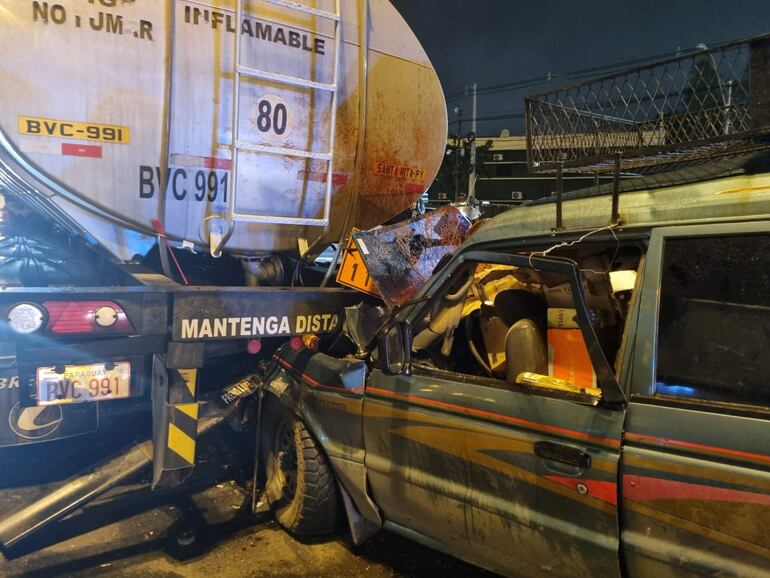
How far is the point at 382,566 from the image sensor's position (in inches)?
132

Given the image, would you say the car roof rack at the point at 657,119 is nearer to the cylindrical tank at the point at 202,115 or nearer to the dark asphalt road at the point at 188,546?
the cylindrical tank at the point at 202,115

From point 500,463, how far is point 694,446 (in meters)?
0.74

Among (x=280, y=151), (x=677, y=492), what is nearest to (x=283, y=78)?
(x=280, y=151)

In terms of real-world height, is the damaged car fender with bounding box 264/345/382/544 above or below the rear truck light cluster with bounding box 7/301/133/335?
below

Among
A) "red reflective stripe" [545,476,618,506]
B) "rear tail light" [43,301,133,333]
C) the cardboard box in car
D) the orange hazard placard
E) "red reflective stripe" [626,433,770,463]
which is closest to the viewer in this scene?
"red reflective stripe" [626,433,770,463]

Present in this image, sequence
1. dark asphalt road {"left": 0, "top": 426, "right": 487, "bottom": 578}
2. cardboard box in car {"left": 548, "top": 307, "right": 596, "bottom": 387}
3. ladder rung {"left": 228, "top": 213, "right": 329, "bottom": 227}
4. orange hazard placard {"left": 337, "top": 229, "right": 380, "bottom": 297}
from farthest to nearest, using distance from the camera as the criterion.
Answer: orange hazard placard {"left": 337, "top": 229, "right": 380, "bottom": 297} < ladder rung {"left": 228, "top": 213, "right": 329, "bottom": 227} < dark asphalt road {"left": 0, "top": 426, "right": 487, "bottom": 578} < cardboard box in car {"left": 548, "top": 307, "right": 596, "bottom": 387}

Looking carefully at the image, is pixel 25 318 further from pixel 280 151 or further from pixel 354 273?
pixel 354 273

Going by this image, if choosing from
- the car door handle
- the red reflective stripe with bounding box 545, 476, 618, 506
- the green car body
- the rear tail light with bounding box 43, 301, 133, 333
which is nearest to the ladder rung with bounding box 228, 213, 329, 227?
the rear tail light with bounding box 43, 301, 133, 333

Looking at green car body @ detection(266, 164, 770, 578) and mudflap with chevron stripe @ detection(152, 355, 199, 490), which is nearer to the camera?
green car body @ detection(266, 164, 770, 578)

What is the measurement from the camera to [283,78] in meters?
3.49

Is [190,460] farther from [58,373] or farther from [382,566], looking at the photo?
[382,566]

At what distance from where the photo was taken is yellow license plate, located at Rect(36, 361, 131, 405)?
3.08 m

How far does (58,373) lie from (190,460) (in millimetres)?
866

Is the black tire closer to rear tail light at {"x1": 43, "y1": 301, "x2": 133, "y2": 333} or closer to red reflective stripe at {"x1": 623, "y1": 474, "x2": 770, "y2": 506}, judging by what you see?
rear tail light at {"x1": 43, "y1": 301, "x2": 133, "y2": 333}
